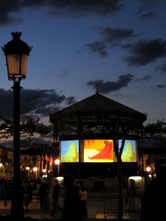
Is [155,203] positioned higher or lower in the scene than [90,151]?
lower

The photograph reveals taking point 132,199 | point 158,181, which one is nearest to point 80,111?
point 132,199

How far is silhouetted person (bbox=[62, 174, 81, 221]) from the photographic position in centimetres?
750

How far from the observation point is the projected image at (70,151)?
40.4 metres

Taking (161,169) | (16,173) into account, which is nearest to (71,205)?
(161,169)

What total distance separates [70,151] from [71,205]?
3295cm

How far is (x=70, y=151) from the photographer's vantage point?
4053cm

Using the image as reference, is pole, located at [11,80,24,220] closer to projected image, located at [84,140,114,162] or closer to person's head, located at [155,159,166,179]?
person's head, located at [155,159,166,179]

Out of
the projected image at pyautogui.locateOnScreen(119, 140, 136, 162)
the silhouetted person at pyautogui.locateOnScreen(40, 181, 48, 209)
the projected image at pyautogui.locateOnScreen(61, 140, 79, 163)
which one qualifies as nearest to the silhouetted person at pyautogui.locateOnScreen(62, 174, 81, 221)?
the silhouetted person at pyautogui.locateOnScreen(40, 181, 48, 209)

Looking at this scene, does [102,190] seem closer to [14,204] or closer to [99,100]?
[99,100]

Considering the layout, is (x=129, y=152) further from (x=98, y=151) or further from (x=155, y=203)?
(x=155, y=203)

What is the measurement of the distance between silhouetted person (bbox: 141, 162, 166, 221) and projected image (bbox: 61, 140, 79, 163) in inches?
1390

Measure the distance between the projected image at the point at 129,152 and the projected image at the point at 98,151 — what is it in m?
1.26

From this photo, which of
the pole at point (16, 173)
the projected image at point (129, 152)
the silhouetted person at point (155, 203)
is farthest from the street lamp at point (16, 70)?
the projected image at point (129, 152)

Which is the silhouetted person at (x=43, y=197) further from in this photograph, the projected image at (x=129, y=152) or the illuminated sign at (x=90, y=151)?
the projected image at (x=129, y=152)
